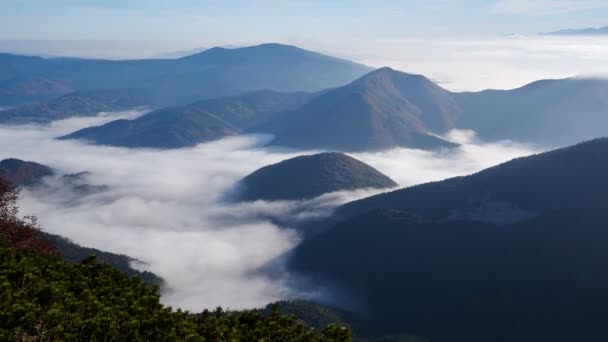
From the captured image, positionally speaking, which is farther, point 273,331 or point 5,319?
point 273,331

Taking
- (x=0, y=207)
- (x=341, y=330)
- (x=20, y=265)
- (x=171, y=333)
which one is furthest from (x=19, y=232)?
(x=341, y=330)

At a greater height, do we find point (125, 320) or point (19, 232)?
point (19, 232)

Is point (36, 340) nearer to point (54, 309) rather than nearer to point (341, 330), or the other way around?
point (54, 309)

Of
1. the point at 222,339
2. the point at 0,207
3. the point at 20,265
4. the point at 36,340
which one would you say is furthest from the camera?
the point at 0,207

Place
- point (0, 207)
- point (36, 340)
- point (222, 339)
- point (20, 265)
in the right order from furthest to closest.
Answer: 1. point (0, 207)
2. point (20, 265)
3. point (222, 339)
4. point (36, 340)

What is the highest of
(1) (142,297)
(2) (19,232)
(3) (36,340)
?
(2) (19,232)

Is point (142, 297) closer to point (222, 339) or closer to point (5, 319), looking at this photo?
point (222, 339)
